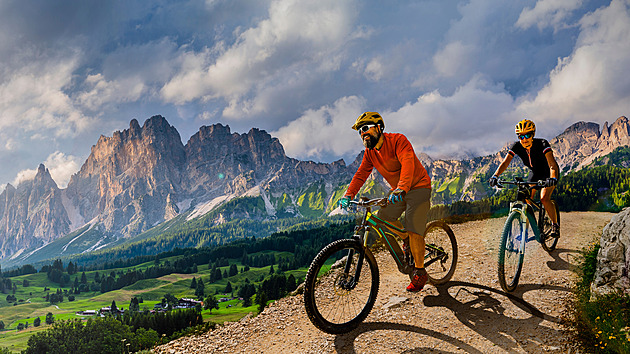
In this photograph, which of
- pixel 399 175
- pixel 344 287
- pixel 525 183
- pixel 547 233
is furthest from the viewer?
pixel 547 233

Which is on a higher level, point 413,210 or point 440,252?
point 413,210

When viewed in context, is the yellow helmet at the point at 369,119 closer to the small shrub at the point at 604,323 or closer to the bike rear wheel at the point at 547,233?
the small shrub at the point at 604,323

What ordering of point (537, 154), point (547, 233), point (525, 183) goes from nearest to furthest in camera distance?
1. point (525, 183)
2. point (537, 154)
3. point (547, 233)

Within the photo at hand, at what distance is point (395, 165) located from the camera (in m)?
7.65

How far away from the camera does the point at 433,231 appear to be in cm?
936

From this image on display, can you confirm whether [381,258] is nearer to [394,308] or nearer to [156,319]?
[394,308]

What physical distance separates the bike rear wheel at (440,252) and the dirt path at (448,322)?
1.09 ft

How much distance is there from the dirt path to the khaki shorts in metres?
2.17

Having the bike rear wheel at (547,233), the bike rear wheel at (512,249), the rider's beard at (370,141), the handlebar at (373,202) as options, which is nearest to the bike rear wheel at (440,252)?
the bike rear wheel at (512,249)

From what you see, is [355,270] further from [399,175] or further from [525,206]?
[525,206]

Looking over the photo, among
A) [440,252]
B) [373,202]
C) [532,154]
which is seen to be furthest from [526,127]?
[373,202]

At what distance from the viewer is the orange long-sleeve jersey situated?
23.3ft

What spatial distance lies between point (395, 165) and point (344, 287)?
304cm

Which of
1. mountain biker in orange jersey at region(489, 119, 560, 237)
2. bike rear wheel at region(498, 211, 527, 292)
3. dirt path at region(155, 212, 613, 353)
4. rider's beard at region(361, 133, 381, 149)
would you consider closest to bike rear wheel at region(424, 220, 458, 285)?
dirt path at region(155, 212, 613, 353)
